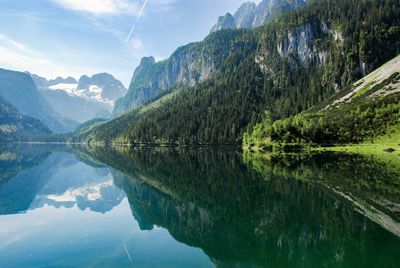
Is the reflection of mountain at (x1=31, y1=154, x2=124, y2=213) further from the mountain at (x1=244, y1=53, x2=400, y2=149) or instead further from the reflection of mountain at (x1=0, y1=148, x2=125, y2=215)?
the mountain at (x1=244, y1=53, x2=400, y2=149)

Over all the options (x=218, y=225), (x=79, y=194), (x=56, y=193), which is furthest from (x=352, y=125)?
(x=218, y=225)

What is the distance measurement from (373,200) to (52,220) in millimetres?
38182

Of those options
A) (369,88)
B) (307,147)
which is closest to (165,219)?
(307,147)

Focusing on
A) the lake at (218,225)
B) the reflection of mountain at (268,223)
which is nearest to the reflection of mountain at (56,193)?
the lake at (218,225)

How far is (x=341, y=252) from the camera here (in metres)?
26.1

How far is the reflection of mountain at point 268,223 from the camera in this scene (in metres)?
25.9

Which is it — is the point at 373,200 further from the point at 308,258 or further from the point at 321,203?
the point at 308,258

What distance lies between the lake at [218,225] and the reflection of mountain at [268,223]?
0.28ft

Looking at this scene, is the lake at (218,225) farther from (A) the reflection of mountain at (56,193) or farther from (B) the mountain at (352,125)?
(B) the mountain at (352,125)

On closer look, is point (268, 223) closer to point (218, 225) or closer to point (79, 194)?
point (218, 225)

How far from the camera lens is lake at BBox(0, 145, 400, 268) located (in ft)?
86.5

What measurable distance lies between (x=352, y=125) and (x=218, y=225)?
136 m

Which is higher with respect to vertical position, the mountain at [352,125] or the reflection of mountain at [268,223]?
the mountain at [352,125]

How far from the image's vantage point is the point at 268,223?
1391 inches
